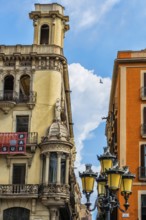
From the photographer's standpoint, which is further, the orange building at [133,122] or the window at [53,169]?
A: the window at [53,169]

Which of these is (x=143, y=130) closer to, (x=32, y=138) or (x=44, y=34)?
(x=32, y=138)

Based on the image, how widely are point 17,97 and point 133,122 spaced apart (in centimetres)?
1084

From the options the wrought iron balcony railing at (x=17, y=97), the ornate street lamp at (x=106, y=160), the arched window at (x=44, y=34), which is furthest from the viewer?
the arched window at (x=44, y=34)

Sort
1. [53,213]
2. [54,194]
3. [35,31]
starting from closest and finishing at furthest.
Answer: [54,194] → [53,213] → [35,31]

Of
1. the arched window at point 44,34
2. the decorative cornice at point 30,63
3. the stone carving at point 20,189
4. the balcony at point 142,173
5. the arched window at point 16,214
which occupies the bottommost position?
the arched window at point 16,214

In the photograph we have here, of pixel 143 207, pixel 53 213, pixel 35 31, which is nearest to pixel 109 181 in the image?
pixel 143 207

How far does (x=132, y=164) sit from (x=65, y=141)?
6.95 meters

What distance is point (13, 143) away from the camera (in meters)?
41.0

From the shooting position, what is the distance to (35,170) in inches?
1608

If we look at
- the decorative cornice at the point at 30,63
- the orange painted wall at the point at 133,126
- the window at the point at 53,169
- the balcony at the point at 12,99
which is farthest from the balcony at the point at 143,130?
the decorative cornice at the point at 30,63

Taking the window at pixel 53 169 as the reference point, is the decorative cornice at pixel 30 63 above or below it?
above

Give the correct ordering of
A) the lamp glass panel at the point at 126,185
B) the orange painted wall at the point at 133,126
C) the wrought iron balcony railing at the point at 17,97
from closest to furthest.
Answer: the lamp glass panel at the point at 126,185, the orange painted wall at the point at 133,126, the wrought iron balcony railing at the point at 17,97

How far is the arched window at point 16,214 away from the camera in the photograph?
40.0 metres

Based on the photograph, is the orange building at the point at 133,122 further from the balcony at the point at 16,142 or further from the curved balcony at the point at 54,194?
the balcony at the point at 16,142
